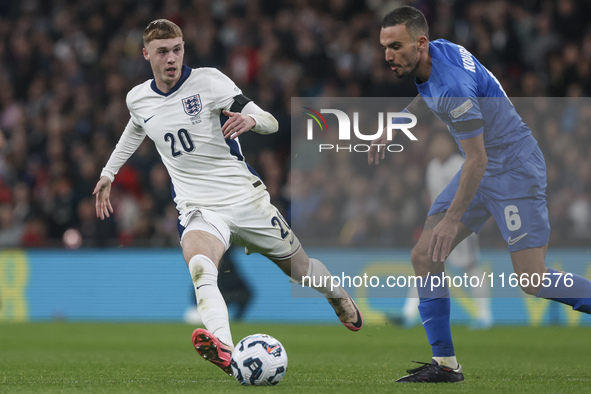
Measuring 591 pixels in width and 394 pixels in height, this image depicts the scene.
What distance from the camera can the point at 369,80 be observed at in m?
13.8

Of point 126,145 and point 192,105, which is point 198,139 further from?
point 126,145

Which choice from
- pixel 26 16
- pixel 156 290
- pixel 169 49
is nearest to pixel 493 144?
pixel 169 49

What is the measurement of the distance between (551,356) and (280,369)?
3375 millimetres

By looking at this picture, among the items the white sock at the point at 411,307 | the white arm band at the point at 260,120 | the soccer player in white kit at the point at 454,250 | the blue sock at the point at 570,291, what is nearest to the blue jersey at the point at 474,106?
the blue sock at the point at 570,291

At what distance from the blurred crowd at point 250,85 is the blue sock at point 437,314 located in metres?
4.53

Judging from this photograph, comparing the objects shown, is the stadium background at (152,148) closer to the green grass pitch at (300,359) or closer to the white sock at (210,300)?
the green grass pitch at (300,359)

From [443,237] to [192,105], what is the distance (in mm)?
2047

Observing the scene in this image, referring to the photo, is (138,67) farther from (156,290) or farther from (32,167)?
(156,290)

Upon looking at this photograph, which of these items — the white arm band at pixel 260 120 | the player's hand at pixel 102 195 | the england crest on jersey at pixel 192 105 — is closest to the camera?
the white arm band at pixel 260 120

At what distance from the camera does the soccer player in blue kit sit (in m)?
5.42

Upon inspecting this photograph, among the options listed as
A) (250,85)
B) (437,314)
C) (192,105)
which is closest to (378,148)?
(437,314)

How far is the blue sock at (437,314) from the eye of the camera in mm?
5746

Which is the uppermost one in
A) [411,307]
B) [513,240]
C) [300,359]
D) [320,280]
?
[513,240]

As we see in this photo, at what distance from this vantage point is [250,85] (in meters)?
14.2
